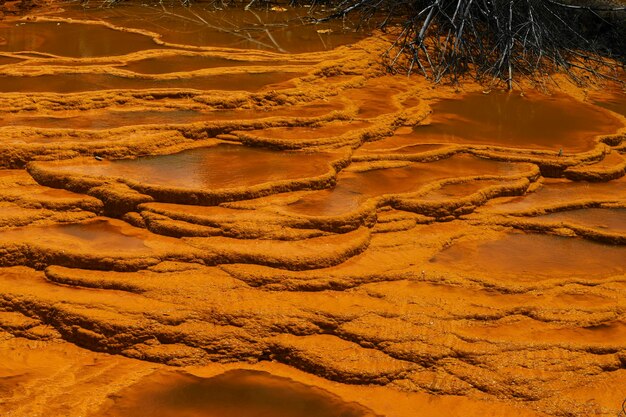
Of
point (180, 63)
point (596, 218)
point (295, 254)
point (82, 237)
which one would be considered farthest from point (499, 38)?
point (82, 237)

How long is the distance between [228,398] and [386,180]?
135cm

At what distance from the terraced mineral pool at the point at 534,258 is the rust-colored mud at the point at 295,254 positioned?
10mm

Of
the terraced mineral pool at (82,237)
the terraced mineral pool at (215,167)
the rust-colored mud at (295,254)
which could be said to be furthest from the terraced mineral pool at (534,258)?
the terraced mineral pool at (82,237)

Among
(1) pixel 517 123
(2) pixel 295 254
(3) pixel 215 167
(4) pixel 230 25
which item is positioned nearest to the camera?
(2) pixel 295 254

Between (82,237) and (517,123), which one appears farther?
(517,123)

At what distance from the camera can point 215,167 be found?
3.15 m

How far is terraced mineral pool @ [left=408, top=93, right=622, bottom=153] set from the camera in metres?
3.85

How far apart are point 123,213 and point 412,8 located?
4.06 m

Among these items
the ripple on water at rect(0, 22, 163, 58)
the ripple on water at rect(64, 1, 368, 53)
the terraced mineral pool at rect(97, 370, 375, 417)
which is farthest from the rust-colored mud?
the ripple on water at rect(64, 1, 368, 53)

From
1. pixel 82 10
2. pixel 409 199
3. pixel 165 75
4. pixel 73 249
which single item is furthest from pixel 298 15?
pixel 73 249

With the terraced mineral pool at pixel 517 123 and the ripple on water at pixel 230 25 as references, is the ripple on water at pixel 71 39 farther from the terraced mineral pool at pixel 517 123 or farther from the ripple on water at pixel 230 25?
Result: the terraced mineral pool at pixel 517 123

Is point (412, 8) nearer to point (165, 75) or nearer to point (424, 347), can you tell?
point (165, 75)

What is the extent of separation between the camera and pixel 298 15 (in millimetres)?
6355

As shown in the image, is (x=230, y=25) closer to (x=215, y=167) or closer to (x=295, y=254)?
(x=215, y=167)
